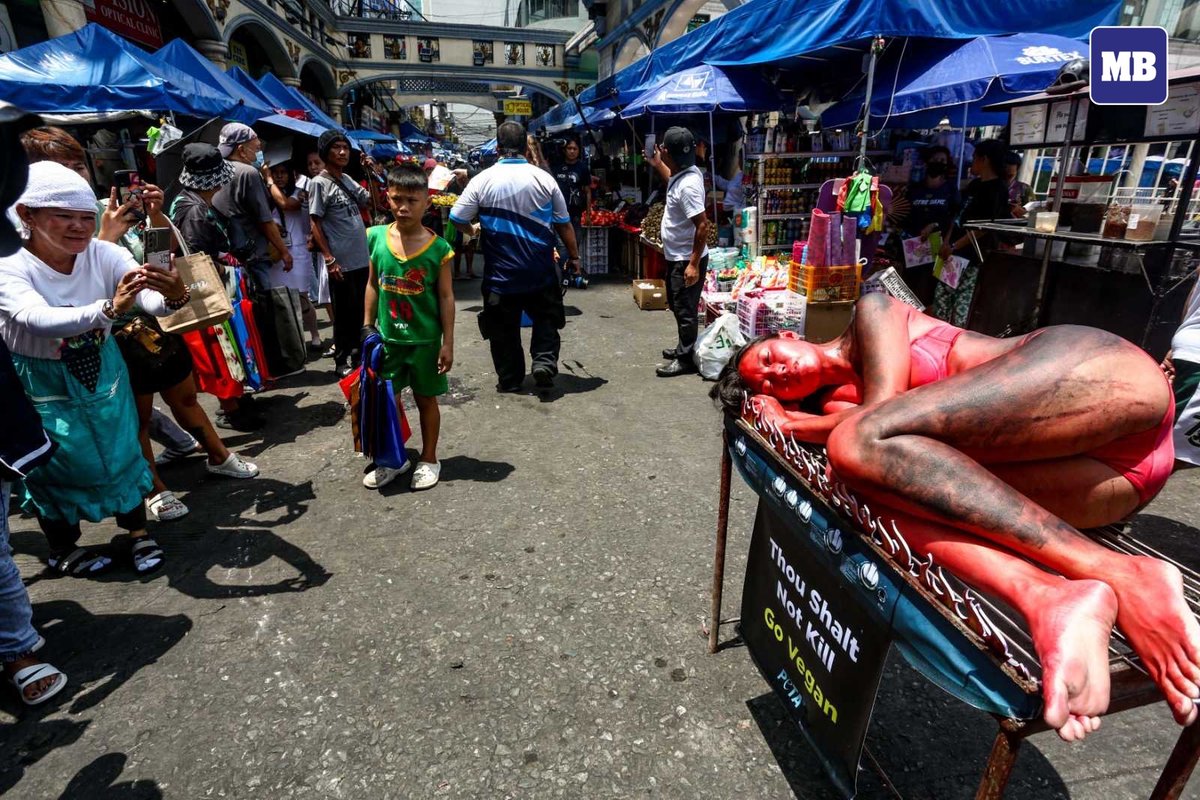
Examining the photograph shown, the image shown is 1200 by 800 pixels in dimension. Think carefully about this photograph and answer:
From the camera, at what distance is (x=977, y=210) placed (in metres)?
5.88

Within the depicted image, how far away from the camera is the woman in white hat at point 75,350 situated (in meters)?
2.34

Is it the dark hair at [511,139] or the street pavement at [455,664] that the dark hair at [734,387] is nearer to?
the street pavement at [455,664]

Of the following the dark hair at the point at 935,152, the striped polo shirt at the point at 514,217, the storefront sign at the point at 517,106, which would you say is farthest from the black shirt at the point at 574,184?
the storefront sign at the point at 517,106

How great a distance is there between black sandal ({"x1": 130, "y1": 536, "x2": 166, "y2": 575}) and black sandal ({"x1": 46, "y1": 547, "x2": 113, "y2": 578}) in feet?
0.41

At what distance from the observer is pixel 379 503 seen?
143 inches

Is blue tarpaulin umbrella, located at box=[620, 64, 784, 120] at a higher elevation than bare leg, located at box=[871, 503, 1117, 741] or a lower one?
higher

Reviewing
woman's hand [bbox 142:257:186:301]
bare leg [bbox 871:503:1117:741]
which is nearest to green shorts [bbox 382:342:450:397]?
woman's hand [bbox 142:257:186:301]

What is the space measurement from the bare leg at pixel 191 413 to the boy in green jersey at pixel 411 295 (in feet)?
3.21

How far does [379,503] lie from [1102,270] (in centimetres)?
525

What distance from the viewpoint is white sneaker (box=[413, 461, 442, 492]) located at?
12.4 feet

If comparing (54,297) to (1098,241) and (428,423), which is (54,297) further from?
(1098,241)

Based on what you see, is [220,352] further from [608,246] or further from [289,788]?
[608,246]

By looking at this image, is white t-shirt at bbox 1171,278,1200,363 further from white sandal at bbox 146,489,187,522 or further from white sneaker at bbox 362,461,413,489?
Result: white sandal at bbox 146,489,187,522

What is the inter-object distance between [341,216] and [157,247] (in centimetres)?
283
